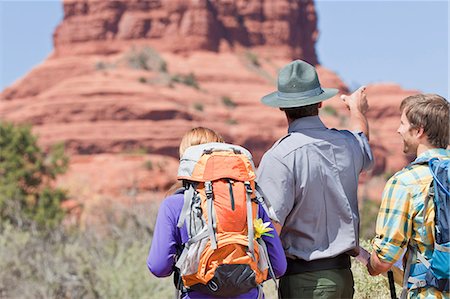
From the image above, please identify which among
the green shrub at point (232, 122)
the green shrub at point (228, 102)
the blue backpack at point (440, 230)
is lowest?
the green shrub at point (232, 122)

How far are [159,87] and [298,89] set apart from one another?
1799 inches

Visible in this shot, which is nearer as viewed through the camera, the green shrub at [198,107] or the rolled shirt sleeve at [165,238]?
the rolled shirt sleeve at [165,238]

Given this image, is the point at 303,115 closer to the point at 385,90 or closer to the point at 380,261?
the point at 380,261

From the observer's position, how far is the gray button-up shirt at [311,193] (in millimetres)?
3527

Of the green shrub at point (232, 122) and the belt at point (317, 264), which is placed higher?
the belt at point (317, 264)

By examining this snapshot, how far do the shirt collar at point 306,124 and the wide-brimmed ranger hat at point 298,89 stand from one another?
3.5 inches

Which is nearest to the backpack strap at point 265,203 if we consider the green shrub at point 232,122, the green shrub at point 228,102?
the green shrub at point 232,122

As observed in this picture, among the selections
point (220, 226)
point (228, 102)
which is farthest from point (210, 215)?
point (228, 102)

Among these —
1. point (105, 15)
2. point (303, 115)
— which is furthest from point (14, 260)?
point (105, 15)

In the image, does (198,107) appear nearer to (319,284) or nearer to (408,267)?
(319,284)

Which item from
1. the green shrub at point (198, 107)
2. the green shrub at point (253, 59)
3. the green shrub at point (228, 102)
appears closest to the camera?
the green shrub at point (198, 107)

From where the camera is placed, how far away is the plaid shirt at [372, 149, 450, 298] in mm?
3240

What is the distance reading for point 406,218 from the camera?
128 inches

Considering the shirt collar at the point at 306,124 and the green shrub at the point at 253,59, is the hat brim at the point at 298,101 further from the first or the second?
the green shrub at the point at 253,59
